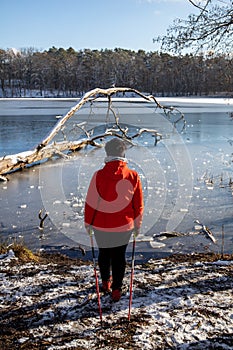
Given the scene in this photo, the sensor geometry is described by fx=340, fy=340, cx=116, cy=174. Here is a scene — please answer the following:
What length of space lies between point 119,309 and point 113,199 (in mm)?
1022

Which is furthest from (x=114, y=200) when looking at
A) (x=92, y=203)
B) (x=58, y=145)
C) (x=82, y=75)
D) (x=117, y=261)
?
(x=82, y=75)

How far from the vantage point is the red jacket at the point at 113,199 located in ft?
9.96

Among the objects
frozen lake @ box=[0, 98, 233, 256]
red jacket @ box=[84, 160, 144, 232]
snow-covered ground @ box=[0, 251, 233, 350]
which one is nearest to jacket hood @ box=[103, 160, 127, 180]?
red jacket @ box=[84, 160, 144, 232]

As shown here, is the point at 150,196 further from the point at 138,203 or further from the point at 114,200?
the point at 114,200

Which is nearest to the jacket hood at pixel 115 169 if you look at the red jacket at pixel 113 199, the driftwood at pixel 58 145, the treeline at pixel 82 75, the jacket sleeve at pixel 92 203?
the red jacket at pixel 113 199

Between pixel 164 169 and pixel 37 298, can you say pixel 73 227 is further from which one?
pixel 164 169

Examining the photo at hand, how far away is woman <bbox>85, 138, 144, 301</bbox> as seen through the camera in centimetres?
304

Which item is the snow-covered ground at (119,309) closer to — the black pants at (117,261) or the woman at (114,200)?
the black pants at (117,261)

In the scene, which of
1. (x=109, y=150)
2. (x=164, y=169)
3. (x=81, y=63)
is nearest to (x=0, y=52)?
(x=81, y=63)

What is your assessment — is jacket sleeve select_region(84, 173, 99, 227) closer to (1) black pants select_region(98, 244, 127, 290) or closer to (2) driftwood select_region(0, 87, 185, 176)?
(1) black pants select_region(98, 244, 127, 290)

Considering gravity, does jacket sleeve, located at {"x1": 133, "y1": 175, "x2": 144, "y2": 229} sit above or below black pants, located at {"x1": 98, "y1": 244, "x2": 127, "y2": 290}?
above

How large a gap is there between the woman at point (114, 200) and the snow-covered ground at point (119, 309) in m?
0.67

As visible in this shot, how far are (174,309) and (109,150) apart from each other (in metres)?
1.57

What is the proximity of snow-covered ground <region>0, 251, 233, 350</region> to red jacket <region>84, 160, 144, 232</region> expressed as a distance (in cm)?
79
